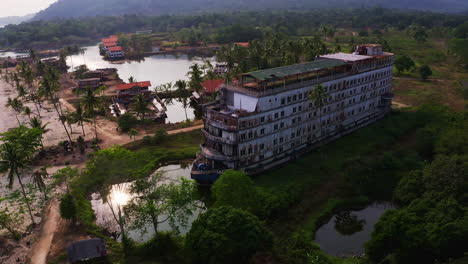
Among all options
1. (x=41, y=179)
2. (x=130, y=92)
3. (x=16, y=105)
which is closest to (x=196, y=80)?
(x=130, y=92)

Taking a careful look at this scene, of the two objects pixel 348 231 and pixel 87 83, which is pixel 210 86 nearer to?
pixel 87 83

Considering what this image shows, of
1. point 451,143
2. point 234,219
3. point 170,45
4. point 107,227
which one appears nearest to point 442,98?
point 451,143

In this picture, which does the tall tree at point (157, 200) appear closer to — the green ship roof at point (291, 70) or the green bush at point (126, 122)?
the green ship roof at point (291, 70)

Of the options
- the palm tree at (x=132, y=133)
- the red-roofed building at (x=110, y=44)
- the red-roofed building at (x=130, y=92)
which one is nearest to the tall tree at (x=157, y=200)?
the palm tree at (x=132, y=133)

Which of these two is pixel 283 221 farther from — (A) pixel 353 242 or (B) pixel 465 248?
(B) pixel 465 248

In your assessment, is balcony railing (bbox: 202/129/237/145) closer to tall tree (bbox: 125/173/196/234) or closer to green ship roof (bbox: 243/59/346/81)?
tall tree (bbox: 125/173/196/234)

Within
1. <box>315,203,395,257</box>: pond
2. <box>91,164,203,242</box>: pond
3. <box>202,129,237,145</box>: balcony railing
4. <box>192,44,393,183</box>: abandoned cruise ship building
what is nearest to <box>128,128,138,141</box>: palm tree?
<box>91,164,203,242</box>: pond
